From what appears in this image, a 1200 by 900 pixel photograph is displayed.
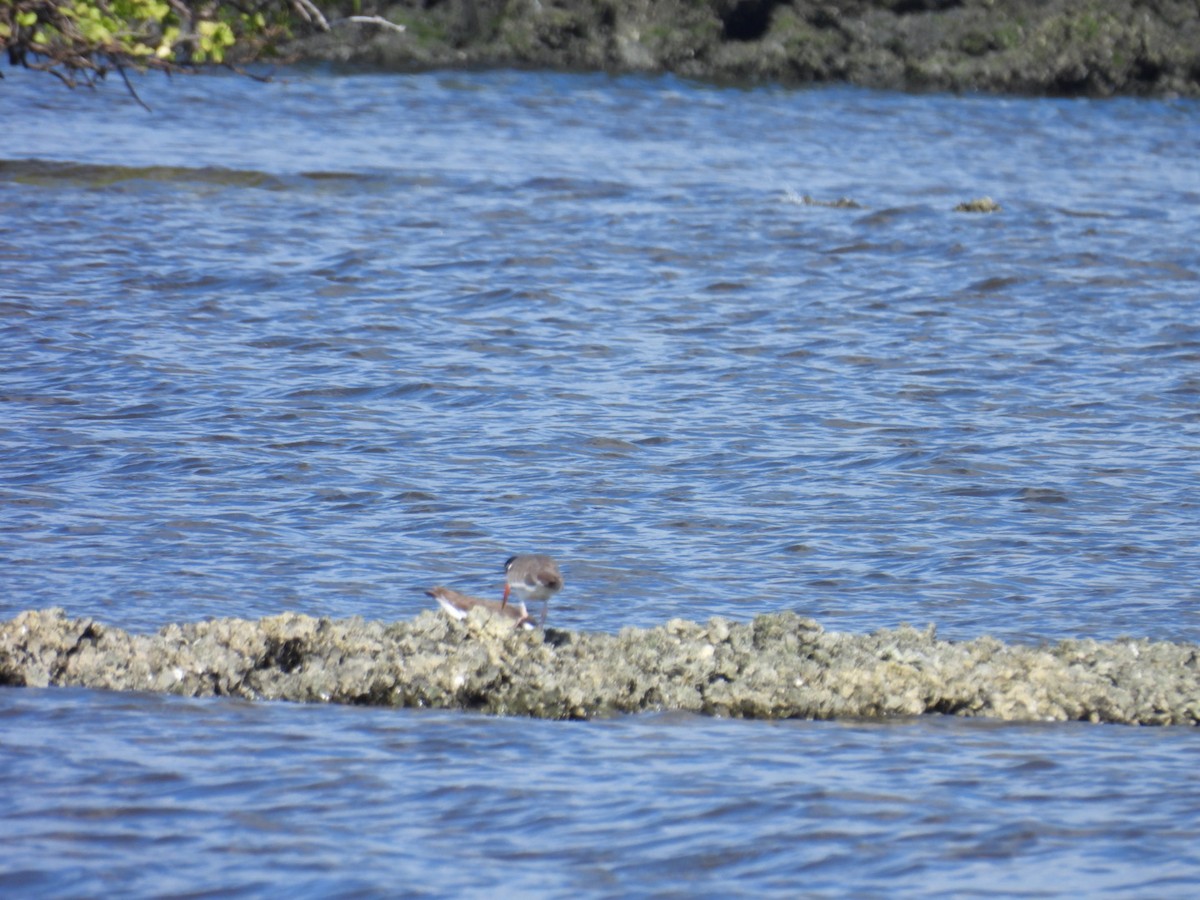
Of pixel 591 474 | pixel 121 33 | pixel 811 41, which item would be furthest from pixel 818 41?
pixel 591 474

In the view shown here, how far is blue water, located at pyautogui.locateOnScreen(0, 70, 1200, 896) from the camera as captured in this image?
5078 mm

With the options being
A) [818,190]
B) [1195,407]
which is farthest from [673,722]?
[818,190]

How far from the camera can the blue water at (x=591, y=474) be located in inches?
200

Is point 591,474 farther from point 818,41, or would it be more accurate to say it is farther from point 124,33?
point 818,41

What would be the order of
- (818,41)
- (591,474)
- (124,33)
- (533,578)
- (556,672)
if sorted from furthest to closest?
1. (818,41)
2. (124,33)
3. (591,474)
4. (533,578)
5. (556,672)

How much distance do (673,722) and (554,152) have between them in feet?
58.6

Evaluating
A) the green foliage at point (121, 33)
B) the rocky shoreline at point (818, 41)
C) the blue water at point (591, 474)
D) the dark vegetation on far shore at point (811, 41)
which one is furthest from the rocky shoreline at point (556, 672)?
the rocky shoreline at point (818, 41)

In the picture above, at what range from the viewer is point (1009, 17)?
33.8m

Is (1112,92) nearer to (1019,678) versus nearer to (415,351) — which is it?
(415,351)

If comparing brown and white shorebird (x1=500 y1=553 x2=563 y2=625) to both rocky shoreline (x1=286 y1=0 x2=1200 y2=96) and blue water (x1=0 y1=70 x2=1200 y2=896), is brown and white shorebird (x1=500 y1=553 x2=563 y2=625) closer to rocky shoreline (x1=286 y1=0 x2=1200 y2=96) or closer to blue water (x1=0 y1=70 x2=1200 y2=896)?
blue water (x1=0 y1=70 x2=1200 y2=896)

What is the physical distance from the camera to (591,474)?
9445 millimetres

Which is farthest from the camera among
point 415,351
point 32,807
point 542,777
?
point 415,351

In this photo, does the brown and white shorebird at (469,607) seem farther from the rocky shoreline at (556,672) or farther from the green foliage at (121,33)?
the green foliage at (121,33)

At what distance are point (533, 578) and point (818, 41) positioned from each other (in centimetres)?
2772
